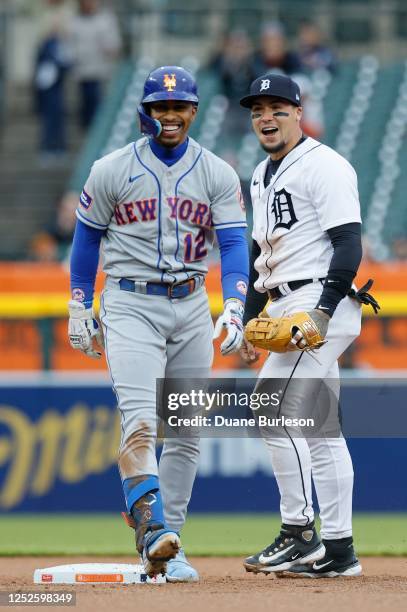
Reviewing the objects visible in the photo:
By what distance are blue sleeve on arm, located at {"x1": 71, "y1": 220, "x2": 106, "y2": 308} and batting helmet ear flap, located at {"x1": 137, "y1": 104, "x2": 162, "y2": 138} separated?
0.49 metres

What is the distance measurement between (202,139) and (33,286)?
12.7 feet

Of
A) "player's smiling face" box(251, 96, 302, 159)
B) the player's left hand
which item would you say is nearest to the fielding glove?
the player's left hand

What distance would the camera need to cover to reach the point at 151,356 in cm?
611

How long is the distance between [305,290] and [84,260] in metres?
0.99

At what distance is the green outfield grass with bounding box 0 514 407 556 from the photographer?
325 inches

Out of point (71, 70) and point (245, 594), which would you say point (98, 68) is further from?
point (245, 594)

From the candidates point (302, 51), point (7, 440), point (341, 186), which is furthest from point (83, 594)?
point (302, 51)

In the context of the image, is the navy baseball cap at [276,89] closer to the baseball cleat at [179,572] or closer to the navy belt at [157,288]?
the navy belt at [157,288]

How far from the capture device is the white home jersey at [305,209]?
6.01 metres

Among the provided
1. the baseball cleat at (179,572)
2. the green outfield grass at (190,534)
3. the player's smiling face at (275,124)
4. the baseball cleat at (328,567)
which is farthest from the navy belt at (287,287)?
the green outfield grass at (190,534)

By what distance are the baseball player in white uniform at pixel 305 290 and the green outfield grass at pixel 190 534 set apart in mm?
1960

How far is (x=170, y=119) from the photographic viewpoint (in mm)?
6164

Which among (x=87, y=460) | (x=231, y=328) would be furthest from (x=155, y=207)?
(x=87, y=460)

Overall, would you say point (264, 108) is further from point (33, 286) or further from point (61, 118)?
point (61, 118)
